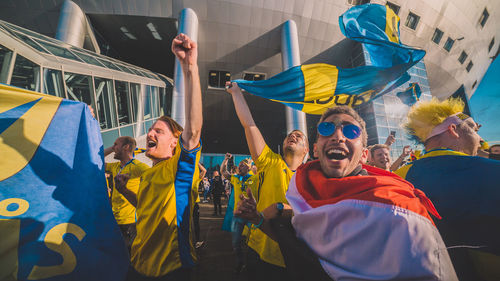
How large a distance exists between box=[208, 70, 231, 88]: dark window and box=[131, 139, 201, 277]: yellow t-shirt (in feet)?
50.7

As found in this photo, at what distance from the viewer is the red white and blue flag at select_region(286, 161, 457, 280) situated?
Answer: 2.60 ft

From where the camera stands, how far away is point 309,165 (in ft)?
5.00

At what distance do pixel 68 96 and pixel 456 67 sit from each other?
30727mm

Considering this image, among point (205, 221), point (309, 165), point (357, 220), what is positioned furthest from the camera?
point (205, 221)

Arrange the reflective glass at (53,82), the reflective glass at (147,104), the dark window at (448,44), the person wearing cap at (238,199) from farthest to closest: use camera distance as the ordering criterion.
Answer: the dark window at (448,44)
the reflective glass at (147,104)
the reflective glass at (53,82)
the person wearing cap at (238,199)

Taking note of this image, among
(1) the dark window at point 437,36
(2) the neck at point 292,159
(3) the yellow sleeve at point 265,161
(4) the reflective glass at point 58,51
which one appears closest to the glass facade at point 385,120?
(1) the dark window at point 437,36

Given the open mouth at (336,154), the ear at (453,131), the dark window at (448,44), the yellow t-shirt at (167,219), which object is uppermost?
the dark window at (448,44)

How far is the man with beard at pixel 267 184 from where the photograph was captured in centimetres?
209

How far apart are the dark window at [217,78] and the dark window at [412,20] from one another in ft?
49.3

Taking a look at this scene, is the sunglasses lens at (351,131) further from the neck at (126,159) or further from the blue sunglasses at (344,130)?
the neck at (126,159)

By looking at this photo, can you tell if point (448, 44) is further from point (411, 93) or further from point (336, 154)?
point (336, 154)

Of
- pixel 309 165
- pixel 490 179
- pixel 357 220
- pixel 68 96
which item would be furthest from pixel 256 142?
pixel 68 96

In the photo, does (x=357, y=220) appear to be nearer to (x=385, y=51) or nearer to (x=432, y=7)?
(x=385, y=51)

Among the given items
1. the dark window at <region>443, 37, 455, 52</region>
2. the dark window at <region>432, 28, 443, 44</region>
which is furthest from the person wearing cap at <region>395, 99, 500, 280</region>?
the dark window at <region>443, 37, 455, 52</region>
